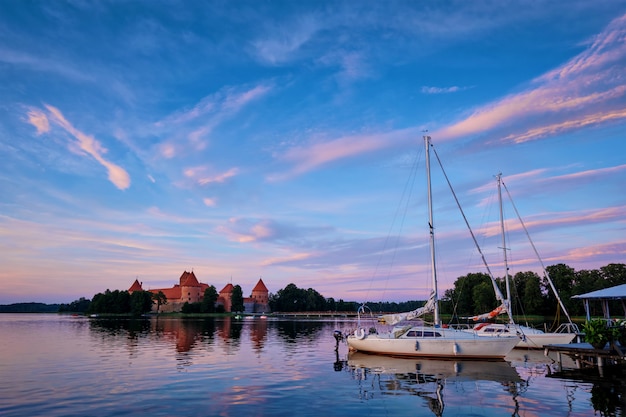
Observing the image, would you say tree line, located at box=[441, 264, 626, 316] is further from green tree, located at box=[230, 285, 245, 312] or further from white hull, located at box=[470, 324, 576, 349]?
green tree, located at box=[230, 285, 245, 312]

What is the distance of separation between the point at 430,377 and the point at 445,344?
6.65 metres

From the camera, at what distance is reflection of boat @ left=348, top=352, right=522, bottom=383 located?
2461 cm

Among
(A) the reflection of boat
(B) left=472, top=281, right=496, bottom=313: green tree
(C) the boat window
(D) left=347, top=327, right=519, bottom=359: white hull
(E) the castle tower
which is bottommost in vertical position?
(A) the reflection of boat

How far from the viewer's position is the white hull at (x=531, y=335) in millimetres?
35938

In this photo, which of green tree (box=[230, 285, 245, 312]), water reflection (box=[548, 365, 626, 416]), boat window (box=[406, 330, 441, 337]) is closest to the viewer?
water reflection (box=[548, 365, 626, 416])

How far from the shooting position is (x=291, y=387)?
857 inches

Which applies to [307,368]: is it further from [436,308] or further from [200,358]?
[436,308]

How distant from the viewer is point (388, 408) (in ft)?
57.7

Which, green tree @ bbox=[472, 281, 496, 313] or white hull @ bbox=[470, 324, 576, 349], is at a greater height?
green tree @ bbox=[472, 281, 496, 313]

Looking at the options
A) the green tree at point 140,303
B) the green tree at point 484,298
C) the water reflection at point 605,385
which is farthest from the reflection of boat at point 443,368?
the green tree at point 140,303

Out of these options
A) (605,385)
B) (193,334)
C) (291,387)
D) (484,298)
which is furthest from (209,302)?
(605,385)

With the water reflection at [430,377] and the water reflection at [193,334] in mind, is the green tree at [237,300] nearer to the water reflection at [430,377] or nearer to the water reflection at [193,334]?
the water reflection at [193,334]

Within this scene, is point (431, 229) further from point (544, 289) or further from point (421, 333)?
point (544, 289)

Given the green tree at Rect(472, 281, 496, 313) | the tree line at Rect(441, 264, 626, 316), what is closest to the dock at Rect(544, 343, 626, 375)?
the tree line at Rect(441, 264, 626, 316)
